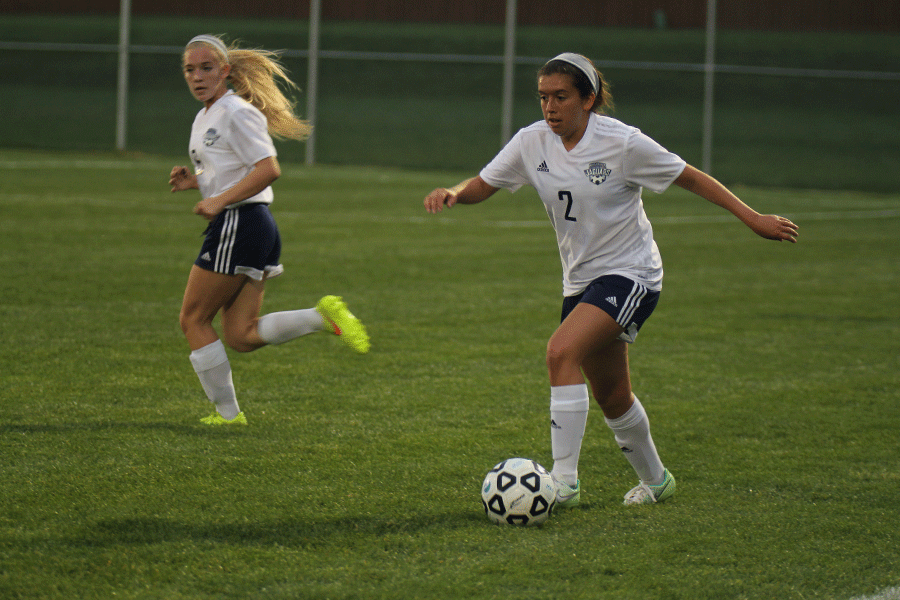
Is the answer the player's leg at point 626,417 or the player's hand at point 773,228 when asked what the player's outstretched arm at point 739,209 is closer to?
the player's hand at point 773,228

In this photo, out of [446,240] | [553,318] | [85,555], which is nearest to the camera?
[85,555]

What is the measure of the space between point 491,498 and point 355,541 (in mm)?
577

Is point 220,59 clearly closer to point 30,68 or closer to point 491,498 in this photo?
point 491,498

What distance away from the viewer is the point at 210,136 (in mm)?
5449

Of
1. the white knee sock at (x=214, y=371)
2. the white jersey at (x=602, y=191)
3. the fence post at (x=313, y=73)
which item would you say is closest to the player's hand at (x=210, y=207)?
the white knee sock at (x=214, y=371)

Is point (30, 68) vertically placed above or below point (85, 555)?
above

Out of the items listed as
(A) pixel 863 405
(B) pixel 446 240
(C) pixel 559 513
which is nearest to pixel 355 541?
(C) pixel 559 513

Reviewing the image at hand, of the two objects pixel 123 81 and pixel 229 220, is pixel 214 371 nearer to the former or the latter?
pixel 229 220

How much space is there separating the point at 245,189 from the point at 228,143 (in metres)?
0.28

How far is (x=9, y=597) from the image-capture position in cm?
339

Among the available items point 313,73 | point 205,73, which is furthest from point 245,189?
point 313,73

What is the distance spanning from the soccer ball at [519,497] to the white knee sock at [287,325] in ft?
5.92

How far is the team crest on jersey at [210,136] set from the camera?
17.9ft

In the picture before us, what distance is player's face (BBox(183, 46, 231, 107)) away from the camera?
5418mm
